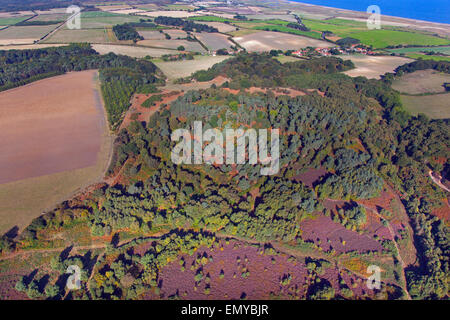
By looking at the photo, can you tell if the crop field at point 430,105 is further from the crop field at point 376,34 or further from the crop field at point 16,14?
the crop field at point 16,14

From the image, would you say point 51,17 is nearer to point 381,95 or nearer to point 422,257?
point 381,95

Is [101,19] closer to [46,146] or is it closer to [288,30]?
[288,30]

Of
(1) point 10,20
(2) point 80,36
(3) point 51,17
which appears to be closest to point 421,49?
(2) point 80,36

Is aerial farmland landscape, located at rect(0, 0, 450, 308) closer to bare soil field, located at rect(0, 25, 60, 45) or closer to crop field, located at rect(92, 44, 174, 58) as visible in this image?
crop field, located at rect(92, 44, 174, 58)

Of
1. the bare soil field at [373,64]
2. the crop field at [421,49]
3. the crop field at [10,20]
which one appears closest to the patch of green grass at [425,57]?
the bare soil field at [373,64]

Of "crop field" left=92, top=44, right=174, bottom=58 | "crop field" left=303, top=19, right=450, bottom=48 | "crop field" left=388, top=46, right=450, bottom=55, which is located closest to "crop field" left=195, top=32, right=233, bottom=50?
"crop field" left=92, top=44, right=174, bottom=58

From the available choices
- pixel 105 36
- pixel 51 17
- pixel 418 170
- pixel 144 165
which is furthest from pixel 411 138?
pixel 51 17

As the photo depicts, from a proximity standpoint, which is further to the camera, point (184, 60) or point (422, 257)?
point (184, 60)
